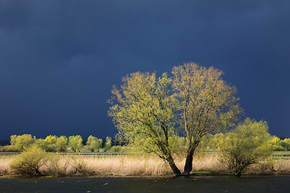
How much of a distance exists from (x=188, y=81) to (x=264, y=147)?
9.78m

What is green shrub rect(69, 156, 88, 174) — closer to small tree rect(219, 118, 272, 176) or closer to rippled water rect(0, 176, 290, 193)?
rippled water rect(0, 176, 290, 193)

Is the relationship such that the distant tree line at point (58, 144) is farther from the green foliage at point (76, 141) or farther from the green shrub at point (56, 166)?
the green shrub at point (56, 166)

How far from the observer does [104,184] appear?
84.6 ft

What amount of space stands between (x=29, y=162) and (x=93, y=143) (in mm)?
60969

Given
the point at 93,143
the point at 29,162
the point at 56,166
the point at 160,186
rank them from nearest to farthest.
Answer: the point at 160,186 → the point at 29,162 → the point at 56,166 → the point at 93,143

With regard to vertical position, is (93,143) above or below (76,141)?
below

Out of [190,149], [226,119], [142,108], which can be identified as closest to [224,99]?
[226,119]

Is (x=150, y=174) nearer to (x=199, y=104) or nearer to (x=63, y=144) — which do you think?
(x=199, y=104)

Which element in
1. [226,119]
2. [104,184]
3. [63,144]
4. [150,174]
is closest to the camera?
[104,184]

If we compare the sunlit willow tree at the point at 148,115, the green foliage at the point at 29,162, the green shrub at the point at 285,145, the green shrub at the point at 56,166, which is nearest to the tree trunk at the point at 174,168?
the sunlit willow tree at the point at 148,115

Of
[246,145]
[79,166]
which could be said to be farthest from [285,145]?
[79,166]

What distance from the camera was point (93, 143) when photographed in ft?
301

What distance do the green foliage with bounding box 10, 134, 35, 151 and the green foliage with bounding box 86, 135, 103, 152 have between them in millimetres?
17167

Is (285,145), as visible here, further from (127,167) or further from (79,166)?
(79,166)
